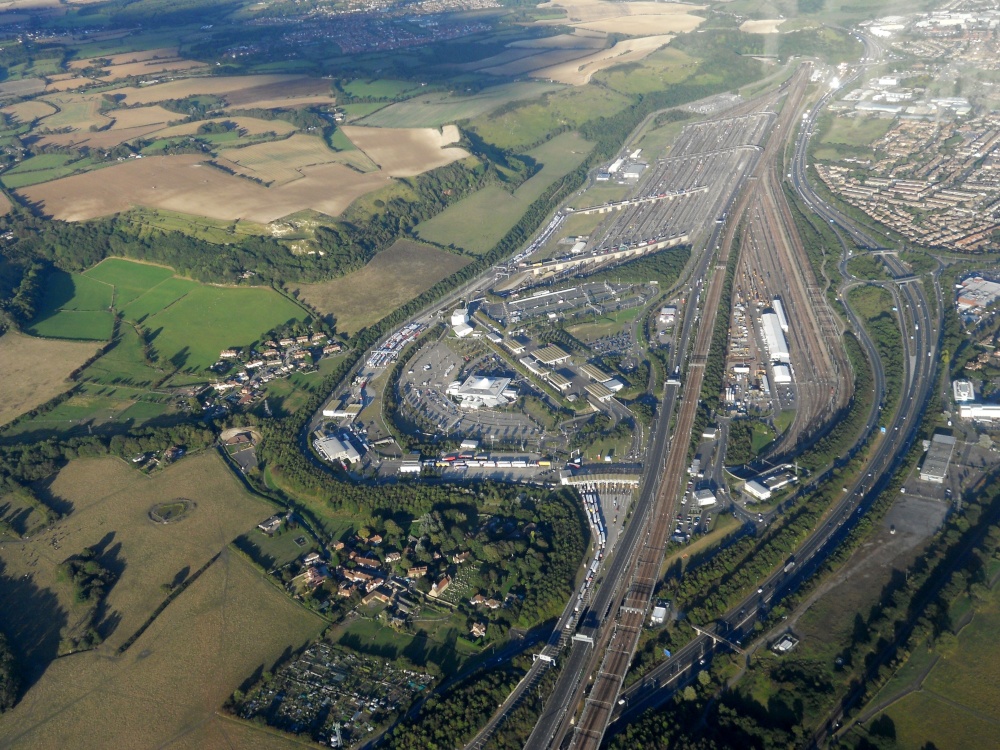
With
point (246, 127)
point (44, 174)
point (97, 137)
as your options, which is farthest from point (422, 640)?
point (97, 137)

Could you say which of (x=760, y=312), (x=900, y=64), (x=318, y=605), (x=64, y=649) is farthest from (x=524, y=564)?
(x=900, y=64)

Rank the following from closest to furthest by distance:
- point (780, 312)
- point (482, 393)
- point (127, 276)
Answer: point (482, 393) → point (780, 312) → point (127, 276)

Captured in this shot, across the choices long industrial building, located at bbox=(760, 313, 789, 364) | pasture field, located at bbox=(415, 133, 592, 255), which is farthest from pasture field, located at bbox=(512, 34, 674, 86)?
long industrial building, located at bbox=(760, 313, 789, 364)

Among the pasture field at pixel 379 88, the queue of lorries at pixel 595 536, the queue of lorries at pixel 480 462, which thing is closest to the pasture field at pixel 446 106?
the pasture field at pixel 379 88

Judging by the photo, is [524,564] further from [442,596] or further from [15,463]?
[15,463]

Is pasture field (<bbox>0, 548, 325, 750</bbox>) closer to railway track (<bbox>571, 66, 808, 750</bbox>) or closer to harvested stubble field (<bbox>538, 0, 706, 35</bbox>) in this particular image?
railway track (<bbox>571, 66, 808, 750</bbox>)

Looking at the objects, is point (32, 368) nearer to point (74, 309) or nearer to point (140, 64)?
point (74, 309)
